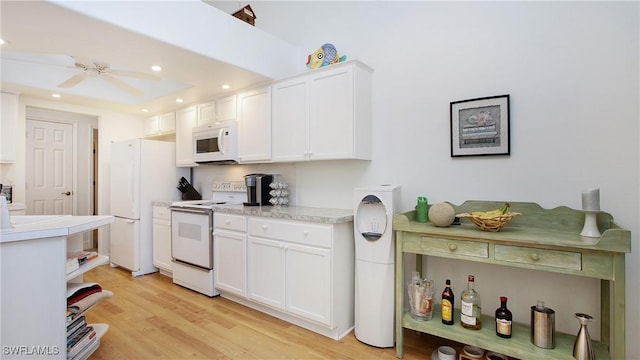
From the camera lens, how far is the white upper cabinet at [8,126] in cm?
359

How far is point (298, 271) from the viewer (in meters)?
2.49

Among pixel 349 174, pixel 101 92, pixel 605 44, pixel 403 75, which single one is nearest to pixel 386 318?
pixel 349 174

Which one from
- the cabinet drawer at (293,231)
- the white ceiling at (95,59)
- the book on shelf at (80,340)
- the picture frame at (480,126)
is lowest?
the book on shelf at (80,340)

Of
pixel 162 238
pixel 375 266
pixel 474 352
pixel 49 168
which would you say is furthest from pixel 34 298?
pixel 49 168

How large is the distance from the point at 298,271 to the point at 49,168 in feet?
15.9

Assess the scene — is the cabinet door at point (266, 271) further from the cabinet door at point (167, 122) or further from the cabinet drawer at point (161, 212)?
the cabinet door at point (167, 122)

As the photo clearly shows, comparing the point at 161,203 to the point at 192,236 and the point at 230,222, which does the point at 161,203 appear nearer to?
the point at 192,236

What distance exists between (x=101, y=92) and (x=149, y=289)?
254 centimetres

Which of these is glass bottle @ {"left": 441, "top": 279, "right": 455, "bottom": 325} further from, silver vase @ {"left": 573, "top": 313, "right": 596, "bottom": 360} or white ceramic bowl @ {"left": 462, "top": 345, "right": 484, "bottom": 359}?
silver vase @ {"left": 573, "top": 313, "right": 596, "bottom": 360}

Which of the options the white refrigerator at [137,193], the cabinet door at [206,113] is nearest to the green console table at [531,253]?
the cabinet door at [206,113]

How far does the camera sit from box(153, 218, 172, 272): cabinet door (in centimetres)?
381

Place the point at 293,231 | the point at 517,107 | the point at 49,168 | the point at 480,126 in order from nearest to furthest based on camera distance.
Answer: the point at 517,107
the point at 480,126
the point at 293,231
the point at 49,168

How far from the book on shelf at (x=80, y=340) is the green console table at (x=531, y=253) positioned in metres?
2.05

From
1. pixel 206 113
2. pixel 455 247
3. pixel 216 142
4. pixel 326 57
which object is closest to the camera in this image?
pixel 455 247
